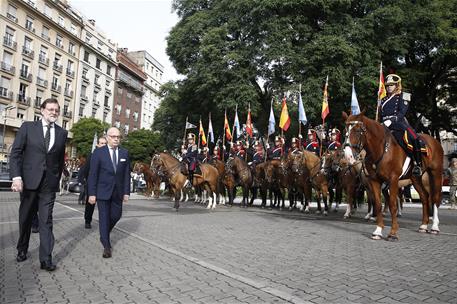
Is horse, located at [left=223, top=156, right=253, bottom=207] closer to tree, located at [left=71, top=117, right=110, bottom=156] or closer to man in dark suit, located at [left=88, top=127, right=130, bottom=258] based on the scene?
man in dark suit, located at [left=88, top=127, right=130, bottom=258]

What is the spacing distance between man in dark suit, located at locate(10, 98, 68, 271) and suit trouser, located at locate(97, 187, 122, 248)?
100 centimetres

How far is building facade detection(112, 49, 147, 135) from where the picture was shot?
79875 millimetres

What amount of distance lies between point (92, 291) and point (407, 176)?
26.8 ft

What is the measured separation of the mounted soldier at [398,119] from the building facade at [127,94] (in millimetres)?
72604

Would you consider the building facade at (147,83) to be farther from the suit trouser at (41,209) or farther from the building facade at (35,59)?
the suit trouser at (41,209)

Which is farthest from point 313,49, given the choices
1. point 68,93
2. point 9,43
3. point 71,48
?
point 71,48

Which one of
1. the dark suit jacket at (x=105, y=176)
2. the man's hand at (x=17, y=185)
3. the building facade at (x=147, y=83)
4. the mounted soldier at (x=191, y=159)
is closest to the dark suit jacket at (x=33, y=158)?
the man's hand at (x=17, y=185)

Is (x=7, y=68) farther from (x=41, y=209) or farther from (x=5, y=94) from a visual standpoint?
(x=41, y=209)

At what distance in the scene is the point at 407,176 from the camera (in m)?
9.62

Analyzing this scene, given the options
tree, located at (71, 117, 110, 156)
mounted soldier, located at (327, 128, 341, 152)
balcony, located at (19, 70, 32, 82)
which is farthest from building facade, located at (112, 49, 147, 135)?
mounted soldier, located at (327, 128, 341, 152)

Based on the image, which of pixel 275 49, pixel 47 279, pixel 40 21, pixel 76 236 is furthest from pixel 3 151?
pixel 47 279

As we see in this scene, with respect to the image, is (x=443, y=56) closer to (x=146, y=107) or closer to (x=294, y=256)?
(x=294, y=256)

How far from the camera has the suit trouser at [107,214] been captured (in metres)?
6.43

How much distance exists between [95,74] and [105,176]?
71.1 metres
